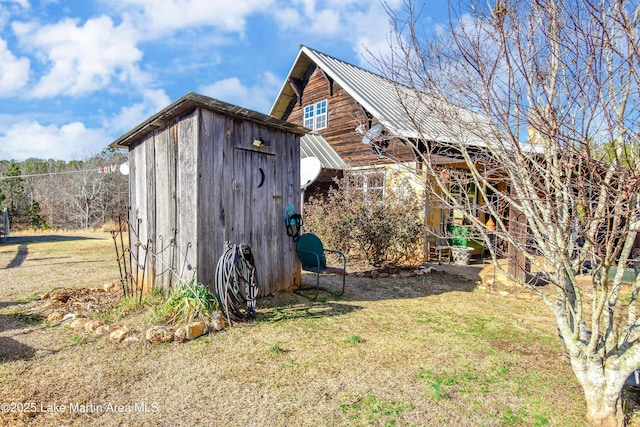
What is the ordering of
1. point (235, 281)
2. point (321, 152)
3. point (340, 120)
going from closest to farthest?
1. point (235, 281)
2. point (321, 152)
3. point (340, 120)

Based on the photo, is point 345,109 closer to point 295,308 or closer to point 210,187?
point 210,187

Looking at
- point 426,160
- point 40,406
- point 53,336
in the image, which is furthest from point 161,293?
point 426,160

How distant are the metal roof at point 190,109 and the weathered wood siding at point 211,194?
9 cm

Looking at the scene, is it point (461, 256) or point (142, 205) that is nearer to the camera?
point (142, 205)

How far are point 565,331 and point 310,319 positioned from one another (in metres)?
2.68

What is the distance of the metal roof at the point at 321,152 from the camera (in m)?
11.2

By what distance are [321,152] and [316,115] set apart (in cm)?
242

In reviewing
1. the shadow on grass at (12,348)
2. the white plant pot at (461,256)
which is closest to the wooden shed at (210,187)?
the shadow on grass at (12,348)

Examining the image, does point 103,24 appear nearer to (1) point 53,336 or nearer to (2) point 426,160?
(1) point 53,336

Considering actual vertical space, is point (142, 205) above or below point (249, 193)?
below

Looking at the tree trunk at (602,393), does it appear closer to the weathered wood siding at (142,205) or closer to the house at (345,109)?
the weathered wood siding at (142,205)

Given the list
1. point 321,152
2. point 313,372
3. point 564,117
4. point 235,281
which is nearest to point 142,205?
point 235,281

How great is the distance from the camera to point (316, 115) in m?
13.6

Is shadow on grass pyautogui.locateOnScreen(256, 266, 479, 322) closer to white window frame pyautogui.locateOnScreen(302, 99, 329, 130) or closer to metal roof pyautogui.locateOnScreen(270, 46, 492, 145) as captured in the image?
metal roof pyautogui.locateOnScreen(270, 46, 492, 145)
